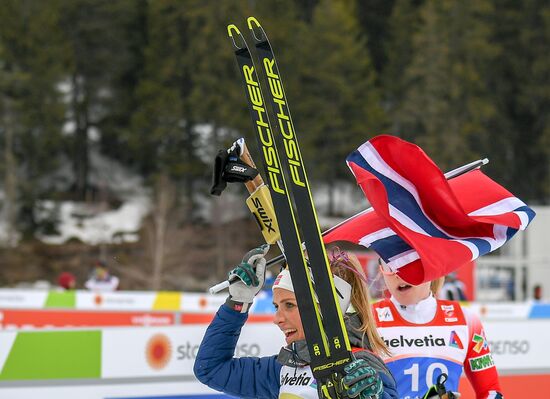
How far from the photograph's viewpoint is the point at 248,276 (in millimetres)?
3973

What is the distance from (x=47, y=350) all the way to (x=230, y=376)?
331 cm

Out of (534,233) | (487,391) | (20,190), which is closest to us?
(487,391)

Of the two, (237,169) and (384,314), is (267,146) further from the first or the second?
(384,314)

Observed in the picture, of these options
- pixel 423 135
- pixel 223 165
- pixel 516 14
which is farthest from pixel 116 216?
pixel 223 165

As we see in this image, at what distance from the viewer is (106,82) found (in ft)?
178

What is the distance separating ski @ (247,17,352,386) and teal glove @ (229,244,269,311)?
12.1 inches

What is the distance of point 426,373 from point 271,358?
5.25 feet

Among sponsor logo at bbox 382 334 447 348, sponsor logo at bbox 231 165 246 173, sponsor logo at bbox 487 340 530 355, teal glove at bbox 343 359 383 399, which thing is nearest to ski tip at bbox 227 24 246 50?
sponsor logo at bbox 231 165 246 173

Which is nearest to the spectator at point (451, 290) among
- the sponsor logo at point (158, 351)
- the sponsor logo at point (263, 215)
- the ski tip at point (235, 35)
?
the sponsor logo at point (158, 351)

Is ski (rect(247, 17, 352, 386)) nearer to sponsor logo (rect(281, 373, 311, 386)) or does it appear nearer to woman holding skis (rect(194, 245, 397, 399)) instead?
woman holding skis (rect(194, 245, 397, 399))

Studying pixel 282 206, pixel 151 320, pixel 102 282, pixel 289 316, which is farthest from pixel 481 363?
pixel 102 282

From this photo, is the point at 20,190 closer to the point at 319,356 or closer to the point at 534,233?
the point at 534,233

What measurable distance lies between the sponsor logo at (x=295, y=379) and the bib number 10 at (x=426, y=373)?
1602mm

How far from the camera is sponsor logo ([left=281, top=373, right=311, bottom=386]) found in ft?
13.5
